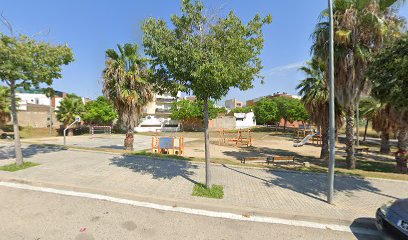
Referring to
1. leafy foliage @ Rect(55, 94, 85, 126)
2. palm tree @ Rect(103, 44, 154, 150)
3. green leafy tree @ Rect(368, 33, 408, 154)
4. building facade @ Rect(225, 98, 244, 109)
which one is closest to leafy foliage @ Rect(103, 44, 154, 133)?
palm tree @ Rect(103, 44, 154, 150)

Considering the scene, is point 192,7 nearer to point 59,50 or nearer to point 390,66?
point 390,66

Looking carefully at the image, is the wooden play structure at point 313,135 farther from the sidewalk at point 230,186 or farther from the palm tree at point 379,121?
the sidewalk at point 230,186

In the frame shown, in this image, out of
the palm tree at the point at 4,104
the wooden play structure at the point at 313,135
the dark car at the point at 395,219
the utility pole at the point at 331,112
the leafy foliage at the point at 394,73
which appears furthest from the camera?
the palm tree at the point at 4,104

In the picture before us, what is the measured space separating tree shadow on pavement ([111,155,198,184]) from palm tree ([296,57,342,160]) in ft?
32.6

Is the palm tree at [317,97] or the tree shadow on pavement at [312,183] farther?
the palm tree at [317,97]

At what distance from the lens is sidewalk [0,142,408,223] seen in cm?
531

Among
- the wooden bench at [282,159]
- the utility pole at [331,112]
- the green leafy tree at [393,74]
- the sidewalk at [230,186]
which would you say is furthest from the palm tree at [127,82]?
the green leafy tree at [393,74]

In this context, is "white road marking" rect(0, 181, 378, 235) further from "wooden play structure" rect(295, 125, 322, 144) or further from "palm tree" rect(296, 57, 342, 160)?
"wooden play structure" rect(295, 125, 322, 144)

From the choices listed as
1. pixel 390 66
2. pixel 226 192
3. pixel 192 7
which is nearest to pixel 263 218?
pixel 226 192

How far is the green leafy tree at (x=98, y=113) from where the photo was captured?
35.0m

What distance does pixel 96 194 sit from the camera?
5949mm

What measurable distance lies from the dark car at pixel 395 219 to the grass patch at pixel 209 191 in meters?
3.52

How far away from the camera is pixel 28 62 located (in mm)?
7793

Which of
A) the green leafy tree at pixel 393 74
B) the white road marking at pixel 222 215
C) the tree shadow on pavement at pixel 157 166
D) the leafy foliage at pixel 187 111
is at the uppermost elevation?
the leafy foliage at pixel 187 111
